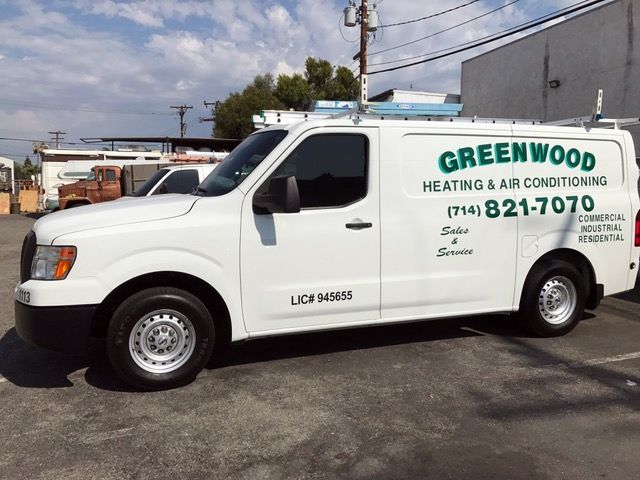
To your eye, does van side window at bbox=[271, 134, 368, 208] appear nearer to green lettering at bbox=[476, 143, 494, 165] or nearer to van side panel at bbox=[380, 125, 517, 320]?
van side panel at bbox=[380, 125, 517, 320]

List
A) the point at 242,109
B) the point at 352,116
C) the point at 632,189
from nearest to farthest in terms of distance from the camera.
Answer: the point at 352,116
the point at 632,189
the point at 242,109

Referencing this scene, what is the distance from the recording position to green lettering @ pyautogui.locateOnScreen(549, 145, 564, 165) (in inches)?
214

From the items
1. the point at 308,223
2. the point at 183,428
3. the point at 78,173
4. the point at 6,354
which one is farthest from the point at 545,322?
the point at 78,173

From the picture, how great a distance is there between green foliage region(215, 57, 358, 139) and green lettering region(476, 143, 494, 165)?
116 feet

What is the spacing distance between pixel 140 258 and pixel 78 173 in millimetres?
24254

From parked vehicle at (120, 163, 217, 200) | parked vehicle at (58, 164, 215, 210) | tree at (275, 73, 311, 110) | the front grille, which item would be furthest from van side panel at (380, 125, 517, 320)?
tree at (275, 73, 311, 110)

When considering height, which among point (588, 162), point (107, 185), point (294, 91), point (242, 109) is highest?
point (294, 91)

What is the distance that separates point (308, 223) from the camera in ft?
14.8

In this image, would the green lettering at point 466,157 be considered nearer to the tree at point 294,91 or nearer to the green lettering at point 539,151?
the green lettering at point 539,151

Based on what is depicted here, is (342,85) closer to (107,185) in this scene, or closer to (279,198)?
(107,185)

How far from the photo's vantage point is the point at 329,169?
4.65 meters

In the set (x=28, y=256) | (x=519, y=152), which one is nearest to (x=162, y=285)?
(x=28, y=256)

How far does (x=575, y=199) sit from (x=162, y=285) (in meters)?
4.00

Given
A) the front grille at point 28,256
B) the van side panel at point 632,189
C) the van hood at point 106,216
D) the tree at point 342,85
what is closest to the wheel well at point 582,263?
the van side panel at point 632,189
